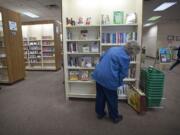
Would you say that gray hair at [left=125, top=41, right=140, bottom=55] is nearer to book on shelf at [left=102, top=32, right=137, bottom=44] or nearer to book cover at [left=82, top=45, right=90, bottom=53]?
book on shelf at [left=102, top=32, right=137, bottom=44]

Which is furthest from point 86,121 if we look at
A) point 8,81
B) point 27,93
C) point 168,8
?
point 168,8

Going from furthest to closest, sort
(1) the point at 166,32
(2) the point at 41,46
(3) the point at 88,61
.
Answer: (1) the point at 166,32
(2) the point at 41,46
(3) the point at 88,61

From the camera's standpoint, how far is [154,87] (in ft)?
9.73

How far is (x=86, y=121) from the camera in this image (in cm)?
271

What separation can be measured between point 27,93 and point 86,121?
7.50 feet

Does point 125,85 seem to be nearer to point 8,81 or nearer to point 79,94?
point 79,94

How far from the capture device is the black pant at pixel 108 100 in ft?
8.34

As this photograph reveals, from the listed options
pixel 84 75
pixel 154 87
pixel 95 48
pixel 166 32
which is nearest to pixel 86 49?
pixel 95 48

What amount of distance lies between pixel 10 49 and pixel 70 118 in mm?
3525

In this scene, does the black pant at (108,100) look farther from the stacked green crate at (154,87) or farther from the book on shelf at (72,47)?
the book on shelf at (72,47)

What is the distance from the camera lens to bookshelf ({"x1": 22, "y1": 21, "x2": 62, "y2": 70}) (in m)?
7.41

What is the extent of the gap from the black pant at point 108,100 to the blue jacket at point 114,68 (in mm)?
177

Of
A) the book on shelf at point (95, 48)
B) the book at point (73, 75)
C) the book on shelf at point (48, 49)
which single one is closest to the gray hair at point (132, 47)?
the book on shelf at point (95, 48)

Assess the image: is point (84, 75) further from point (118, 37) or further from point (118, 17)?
point (118, 17)
